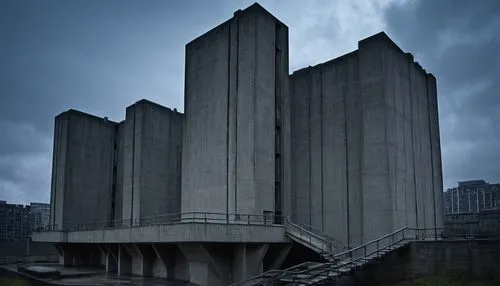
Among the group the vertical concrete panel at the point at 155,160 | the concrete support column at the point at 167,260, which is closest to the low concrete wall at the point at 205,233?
the concrete support column at the point at 167,260

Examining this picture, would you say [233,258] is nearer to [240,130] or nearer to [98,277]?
[240,130]

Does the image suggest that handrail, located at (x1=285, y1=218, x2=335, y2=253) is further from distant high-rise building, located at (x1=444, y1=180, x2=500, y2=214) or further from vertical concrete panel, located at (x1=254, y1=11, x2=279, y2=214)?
distant high-rise building, located at (x1=444, y1=180, x2=500, y2=214)

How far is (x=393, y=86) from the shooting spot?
33.5 m

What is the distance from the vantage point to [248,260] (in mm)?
27938

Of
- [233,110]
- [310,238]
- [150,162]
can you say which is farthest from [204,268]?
[150,162]

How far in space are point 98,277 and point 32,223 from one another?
84.0 m

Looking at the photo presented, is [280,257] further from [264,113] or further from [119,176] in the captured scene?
[119,176]

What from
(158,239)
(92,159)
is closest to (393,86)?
(158,239)

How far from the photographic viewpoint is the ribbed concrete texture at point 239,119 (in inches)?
1257

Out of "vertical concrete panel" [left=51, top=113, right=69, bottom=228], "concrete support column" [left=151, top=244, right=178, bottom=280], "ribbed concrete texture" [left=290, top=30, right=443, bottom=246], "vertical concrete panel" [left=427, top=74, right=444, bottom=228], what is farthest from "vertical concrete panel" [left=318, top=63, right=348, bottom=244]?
"vertical concrete panel" [left=51, top=113, right=69, bottom=228]

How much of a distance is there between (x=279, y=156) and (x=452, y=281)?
53.4ft

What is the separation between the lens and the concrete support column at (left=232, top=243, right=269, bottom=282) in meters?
27.6

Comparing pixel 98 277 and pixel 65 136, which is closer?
pixel 98 277

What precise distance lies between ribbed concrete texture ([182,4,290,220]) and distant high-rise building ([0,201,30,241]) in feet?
278
